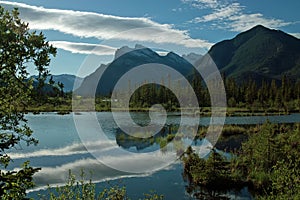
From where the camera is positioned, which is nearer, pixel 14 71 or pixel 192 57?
pixel 14 71

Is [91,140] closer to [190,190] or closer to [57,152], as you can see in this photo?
[57,152]

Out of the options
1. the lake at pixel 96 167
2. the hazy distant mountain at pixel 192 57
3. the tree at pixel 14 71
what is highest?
the hazy distant mountain at pixel 192 57

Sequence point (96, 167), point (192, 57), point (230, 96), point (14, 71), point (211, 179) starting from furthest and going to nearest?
point (230, 96) → point (192, 57) → point (96, 167) → point (211, 179) → point (14, 71)

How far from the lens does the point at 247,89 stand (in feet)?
373

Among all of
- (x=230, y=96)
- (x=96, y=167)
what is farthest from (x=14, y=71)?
(x=230, y=96)

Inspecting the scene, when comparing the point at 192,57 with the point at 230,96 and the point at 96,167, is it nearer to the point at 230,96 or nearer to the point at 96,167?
the point at 96,167

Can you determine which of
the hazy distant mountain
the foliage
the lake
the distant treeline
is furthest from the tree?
the distant treeline

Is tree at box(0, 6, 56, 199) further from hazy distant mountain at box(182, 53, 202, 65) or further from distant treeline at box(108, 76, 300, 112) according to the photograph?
distant treeline at box(108, 76, 300, 112)

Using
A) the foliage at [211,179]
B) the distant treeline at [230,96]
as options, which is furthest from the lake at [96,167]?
the distant treeline at [230,96]

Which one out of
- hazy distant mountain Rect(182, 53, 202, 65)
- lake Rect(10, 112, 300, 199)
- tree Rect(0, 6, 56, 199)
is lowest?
lake Rect(10, 112, 300, 199)

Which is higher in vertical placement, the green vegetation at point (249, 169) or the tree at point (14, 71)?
the tree at point (14, 71)

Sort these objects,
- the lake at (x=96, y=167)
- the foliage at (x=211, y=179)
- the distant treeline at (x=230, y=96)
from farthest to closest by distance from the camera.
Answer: the distant treeline at (x=230, y=96)
the lake at (x=96, y=167)
the foliage at (x=211, y=179)

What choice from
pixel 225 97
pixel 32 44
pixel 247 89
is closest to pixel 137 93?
pixel 225 97

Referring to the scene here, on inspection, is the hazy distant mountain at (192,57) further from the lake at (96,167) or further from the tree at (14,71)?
the tree at (14,71)
